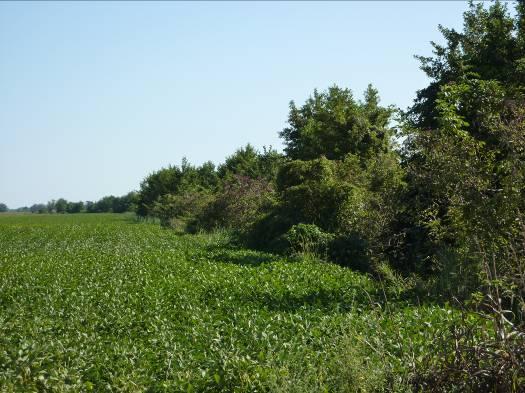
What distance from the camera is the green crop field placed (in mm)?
6367

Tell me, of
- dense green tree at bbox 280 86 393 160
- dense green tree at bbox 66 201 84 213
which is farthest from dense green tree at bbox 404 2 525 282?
dense green tree at bbox 66 201 84 213

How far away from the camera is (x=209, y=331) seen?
29.2 ft

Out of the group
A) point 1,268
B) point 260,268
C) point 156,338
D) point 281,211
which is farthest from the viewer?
point 281,211

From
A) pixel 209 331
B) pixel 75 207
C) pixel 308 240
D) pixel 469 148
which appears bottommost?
pixel 209 331

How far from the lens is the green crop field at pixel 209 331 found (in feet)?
20.9

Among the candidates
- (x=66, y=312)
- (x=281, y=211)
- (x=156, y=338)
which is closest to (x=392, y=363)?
(x=156, y=338)

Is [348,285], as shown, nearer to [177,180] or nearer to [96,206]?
[177,180]

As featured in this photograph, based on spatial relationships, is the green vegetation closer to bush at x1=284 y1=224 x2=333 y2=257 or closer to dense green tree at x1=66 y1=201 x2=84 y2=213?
bush at x1=284 y1=224 x2=333 y2=257

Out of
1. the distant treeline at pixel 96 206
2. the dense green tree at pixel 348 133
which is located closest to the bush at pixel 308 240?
the dense green tree at pixel 348 133

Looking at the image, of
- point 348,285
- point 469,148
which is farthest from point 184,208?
point 469,148

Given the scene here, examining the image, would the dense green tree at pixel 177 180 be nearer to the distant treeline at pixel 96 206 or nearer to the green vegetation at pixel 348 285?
the green vegetation at pixel 348 285

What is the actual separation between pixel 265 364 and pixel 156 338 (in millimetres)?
2714

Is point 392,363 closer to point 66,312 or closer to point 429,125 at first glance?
point 66,312

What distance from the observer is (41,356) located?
7500 mm
